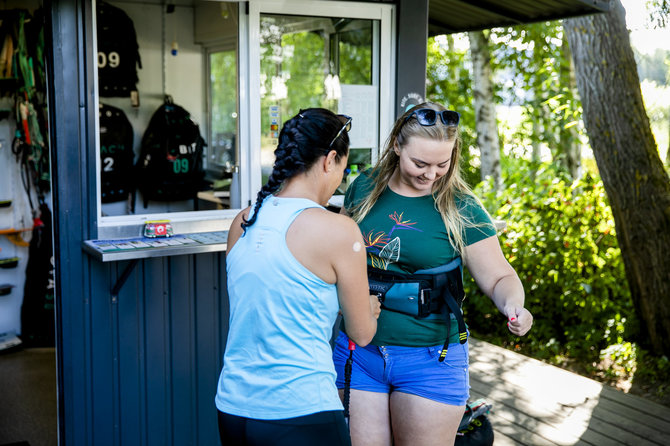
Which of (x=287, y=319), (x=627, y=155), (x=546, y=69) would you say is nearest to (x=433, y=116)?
(x=287, y=319)

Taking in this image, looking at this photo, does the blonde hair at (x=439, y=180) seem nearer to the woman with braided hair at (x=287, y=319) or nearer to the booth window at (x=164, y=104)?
the woman with braided hair at (x=287, y=319)

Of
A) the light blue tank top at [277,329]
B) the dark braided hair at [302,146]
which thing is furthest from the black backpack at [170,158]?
the light blue tank top at [277,329]

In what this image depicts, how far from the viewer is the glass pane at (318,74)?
381 cm

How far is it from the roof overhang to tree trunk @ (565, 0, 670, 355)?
98cm

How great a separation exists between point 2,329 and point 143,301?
9.38 ft

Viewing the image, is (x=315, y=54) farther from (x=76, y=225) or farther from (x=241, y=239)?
(x=241, y=239)

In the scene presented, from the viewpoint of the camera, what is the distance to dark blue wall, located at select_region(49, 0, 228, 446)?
3203mm

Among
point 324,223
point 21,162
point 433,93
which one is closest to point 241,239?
point 324,223

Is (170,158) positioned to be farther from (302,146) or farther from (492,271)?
(302,146)

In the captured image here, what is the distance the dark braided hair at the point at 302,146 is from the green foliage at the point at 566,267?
4.76 metres

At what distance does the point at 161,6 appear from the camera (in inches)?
238

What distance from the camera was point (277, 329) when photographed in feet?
5.34

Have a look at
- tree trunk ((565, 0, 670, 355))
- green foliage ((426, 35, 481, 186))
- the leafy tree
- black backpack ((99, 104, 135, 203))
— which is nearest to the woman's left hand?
black backpack ((99, 104, 135, 203))

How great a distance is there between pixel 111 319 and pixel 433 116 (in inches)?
77.8
